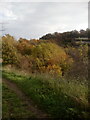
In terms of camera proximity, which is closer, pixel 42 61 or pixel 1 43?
pixel 1 43

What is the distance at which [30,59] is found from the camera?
41.9m

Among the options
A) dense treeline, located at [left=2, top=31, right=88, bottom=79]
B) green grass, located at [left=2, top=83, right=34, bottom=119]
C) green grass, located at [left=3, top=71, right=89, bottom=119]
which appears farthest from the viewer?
dense treeline, located at [left=2, top=31, right=88, bottom=79]

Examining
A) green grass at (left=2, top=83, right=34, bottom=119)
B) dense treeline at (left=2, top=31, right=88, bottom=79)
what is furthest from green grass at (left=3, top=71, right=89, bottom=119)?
dense treeline at (left=2, top=31, right=88, bottom=79)

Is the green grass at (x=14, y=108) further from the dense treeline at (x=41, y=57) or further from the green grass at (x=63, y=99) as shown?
the dense treeline at (x=41, y=57)

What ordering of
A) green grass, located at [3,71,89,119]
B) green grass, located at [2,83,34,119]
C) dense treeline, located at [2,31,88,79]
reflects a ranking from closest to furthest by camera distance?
green grass, located at [3,71,89,119]
green grass, located at [2,83,34,119]
dense treeline, located at [2,31,88,79]

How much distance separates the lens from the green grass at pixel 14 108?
728 cm

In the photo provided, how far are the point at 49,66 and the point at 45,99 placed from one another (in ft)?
109

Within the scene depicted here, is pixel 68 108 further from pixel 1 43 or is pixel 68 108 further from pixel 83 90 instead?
pixel 1 43

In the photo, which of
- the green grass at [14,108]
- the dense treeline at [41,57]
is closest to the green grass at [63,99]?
the green grass at [14,108]

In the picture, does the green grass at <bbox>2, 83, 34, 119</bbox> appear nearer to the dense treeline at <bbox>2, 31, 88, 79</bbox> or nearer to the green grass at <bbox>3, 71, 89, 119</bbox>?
the green grass at <bbox>3, 71, 89, 119</bbox>

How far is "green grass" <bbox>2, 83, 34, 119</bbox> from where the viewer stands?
7.28 metres

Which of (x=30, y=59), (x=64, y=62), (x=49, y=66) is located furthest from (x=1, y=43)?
(x=64, y=62)

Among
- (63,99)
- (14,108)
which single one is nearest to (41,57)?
(14,108)

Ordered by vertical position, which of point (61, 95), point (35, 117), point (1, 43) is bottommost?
point (35, 117)
